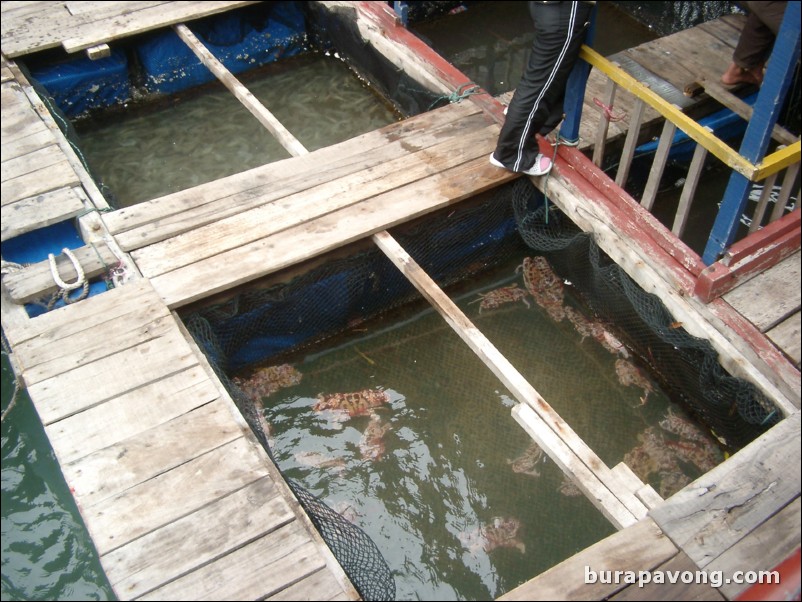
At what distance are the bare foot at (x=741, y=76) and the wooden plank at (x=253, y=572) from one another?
3.96 m

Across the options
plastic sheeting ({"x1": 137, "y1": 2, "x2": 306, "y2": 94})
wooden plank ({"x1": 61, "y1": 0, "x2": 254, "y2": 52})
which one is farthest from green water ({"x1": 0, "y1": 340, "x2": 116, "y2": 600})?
plastic sheeting ({"x1": 137, "y1": 2, "x2": 306, "y2": 94})

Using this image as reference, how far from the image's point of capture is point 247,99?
15.6 feet

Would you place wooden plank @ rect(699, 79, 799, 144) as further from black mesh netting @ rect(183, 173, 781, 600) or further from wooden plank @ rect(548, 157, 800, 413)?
black mesh netting @ rect(183, 173, 781, 600)

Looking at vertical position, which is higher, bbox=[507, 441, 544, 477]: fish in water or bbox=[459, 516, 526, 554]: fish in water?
bbox=[507, 441, 544, 477]: fish in water

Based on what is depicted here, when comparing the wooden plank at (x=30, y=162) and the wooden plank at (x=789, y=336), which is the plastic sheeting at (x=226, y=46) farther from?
the wooden plank at (x=789, y=336)

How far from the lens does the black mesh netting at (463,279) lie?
3.64 m

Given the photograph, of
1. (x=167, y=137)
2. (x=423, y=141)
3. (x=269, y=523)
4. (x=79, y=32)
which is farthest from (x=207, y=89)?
(x=269, y=523)

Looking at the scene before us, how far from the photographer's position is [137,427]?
10.3 feet

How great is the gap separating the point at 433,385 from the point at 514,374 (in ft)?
3.02

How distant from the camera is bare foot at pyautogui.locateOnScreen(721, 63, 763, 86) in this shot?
465 centimetres

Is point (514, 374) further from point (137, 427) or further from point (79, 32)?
point (79, 32)

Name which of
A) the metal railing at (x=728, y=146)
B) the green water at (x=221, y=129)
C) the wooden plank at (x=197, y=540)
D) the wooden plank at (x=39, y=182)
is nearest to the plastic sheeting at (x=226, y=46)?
the green water at (x=221, y=129)

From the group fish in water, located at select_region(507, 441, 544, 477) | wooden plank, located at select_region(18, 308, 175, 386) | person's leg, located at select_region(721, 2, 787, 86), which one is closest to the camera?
wooden plank, located at select_region(18, 308, 175, 386)

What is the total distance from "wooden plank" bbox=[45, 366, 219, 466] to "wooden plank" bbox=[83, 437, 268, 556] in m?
0.25
